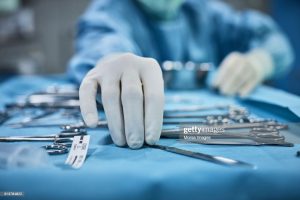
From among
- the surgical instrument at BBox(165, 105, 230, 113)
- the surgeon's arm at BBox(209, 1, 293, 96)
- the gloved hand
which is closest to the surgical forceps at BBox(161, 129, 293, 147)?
the surgical instrument at BBox(165, 105, 230, 113)

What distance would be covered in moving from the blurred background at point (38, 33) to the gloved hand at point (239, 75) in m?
1.52

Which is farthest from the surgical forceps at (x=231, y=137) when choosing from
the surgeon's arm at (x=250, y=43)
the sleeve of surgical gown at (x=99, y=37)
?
the surgeon's arm at (x=250, y=43)

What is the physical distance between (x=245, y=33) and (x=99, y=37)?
843 mm

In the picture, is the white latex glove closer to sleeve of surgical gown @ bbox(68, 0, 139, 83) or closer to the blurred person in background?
the blurred person in background

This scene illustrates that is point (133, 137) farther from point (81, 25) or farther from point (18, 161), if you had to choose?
point (81, 25)

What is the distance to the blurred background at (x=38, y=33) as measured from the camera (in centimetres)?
285

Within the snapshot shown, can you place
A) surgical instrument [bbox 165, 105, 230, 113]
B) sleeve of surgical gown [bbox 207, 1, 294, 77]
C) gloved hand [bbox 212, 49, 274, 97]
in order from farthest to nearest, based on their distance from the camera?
sleeve of surgical gown [bbox 207, 1, 294, 77] < gloved hand [bbox 212, 49, 274, 97] < surgical instrument [bbox 165, 105, 230, 113]

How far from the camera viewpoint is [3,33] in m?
2.92

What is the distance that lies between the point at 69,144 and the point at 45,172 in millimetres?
147

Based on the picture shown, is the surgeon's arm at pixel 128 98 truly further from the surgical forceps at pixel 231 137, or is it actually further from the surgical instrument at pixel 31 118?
the surgical instrument at pixel 31 118

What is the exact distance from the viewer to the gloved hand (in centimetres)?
129

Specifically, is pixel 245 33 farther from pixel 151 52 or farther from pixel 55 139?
pixel 55 139

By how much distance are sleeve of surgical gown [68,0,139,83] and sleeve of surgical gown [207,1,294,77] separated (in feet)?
1.88

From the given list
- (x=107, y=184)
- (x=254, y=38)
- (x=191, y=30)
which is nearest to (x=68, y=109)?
(x=107, y=184)
